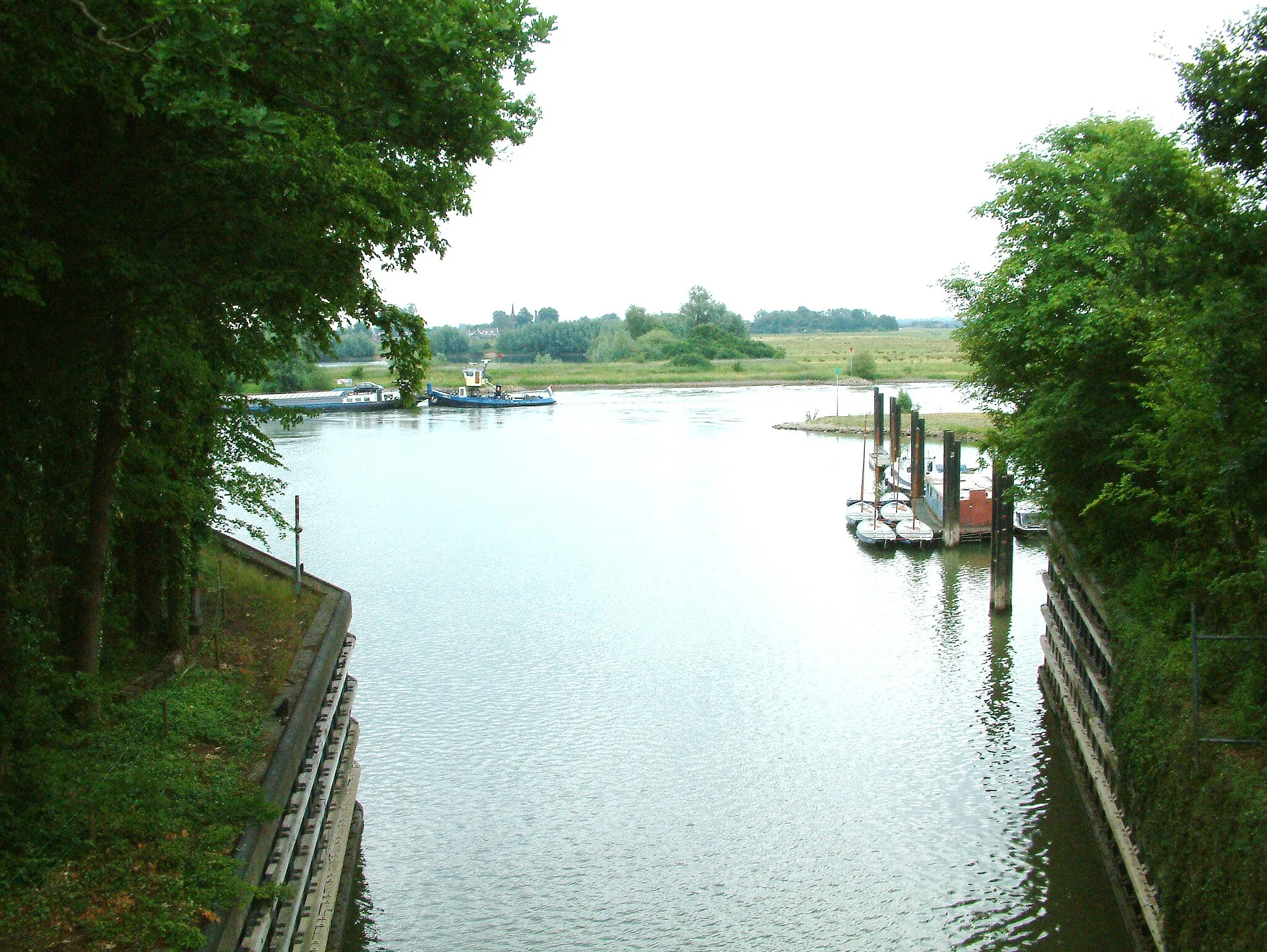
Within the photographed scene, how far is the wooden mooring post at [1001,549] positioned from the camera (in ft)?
82.5

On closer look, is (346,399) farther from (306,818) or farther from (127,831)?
(127,831)

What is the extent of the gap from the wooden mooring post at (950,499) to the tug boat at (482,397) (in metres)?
65.4

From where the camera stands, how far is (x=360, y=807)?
618 inches

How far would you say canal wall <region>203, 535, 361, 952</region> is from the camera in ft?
27.4

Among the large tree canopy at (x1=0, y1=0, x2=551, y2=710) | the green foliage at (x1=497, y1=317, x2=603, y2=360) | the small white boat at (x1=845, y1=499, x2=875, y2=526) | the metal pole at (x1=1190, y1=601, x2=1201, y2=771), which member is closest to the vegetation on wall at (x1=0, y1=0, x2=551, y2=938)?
the large tree canopy at (x1=0, y1=0, x2=551, y2=710)

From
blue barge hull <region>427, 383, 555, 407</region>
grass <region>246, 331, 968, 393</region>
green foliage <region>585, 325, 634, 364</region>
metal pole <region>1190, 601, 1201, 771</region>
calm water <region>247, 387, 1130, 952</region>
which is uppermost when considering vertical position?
green foliage <region>585, 325, 634, 364</region>

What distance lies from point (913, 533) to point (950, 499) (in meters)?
1.60

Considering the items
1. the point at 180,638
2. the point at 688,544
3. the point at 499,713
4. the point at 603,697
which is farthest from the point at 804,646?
the point at 180,638

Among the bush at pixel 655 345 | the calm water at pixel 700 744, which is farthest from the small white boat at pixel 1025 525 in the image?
the bush at pixel 655 345

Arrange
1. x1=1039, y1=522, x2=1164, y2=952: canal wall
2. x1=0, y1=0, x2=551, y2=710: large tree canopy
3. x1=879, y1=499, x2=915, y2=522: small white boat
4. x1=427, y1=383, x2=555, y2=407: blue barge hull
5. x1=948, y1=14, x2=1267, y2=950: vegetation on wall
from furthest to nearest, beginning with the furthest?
x1=427, y1=383, x2=555, y2=407: blue barge hull, x1=879, y1=499, x2=915, y2=522: small white boat, x1=1039, y1=522, x2=1164, y2=952: canal wall, x1=948, y1=14, x2=1267, y2=950: vegetation on wall, x1=0, y1=0, x2=551, y2=710: large tree canopy

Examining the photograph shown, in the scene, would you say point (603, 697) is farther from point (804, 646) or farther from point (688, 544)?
point (688, 544)

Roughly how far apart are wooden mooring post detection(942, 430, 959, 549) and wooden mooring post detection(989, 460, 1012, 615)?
753cm

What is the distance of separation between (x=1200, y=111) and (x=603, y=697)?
14619mm

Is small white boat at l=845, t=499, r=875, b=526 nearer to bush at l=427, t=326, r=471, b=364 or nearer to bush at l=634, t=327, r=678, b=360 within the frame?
bush at l=634, t=327, r=678, b=360
